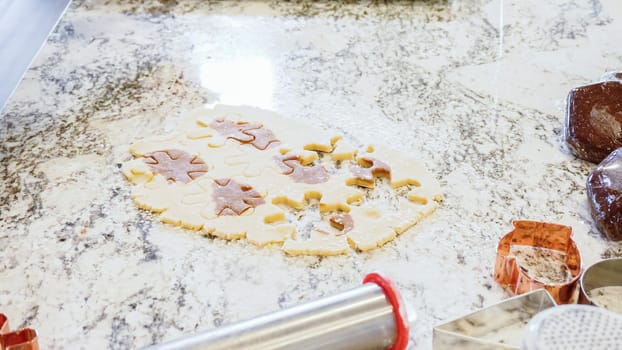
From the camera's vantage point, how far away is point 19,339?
86 cm

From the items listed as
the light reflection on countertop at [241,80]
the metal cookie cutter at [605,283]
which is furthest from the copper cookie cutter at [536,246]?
the light reflection on countertop at [241,80]

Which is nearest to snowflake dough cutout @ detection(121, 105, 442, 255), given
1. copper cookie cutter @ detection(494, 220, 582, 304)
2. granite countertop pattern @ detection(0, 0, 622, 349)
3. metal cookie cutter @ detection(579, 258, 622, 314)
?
granite countertop pattern @ detection(0, 0, 622, 349)

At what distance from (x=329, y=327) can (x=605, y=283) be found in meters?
0.42

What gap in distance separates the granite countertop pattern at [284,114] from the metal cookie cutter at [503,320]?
56 millimetres

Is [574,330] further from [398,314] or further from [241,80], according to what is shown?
[241,80]

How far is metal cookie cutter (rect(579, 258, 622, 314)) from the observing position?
947 millimetres

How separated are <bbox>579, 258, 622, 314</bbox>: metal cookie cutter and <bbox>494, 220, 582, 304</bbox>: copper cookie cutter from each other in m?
0.02

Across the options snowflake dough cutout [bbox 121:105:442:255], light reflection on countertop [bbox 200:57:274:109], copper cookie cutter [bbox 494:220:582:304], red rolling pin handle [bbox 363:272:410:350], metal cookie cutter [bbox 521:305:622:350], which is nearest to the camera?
metal cookie cutter [bbox 521:305:622:350]

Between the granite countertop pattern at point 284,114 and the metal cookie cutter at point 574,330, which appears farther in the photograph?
the granite countertop pattern at point 284,114

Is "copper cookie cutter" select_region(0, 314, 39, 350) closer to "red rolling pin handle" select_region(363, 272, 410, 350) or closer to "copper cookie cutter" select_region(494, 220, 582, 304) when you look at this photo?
"red rolling pin handle" select_region(363, 272, 410, 350)

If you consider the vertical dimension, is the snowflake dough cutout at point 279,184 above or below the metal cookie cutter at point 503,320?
above

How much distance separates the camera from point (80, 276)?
102cm

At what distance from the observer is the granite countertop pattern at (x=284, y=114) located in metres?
0.98

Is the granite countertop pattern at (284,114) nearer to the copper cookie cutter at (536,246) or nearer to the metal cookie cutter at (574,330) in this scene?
the copper cookie cutter at (536,246)
